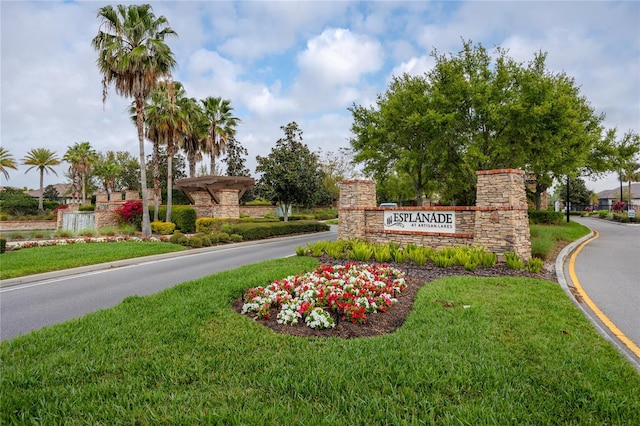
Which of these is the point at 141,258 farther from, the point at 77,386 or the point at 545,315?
the point at 545,315

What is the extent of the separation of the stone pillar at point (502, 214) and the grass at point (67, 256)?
11.1m

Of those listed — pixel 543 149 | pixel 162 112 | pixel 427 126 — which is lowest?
pixel 543 149

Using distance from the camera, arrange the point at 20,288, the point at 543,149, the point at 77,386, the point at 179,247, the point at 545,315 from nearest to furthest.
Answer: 1. the point at 77,386
2. the point at 545,315
3. the point at 20,288
4. the point at 179,247
5. the point at 543,149

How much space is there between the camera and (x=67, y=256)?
1134 centimetres

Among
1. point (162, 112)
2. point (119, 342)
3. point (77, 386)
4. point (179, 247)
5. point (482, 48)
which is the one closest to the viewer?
point (77, 386)

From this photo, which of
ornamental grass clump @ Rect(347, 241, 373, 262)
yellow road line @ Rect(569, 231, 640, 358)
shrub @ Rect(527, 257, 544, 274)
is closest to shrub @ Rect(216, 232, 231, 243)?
ornamental grass clump @ Rect(347, 241, 373, 262)

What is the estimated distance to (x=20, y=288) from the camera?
8008 millimetres

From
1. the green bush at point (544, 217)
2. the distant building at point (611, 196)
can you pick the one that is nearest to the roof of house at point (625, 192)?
the distant building at point (611, 196)

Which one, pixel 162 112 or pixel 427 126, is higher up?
pixel 162 112

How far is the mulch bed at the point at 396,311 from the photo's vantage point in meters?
4.52

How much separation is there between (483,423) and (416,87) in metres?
19.1

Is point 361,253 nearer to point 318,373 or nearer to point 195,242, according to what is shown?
point 318,373

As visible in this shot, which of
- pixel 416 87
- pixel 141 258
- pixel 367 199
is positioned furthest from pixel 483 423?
pixel 416 87

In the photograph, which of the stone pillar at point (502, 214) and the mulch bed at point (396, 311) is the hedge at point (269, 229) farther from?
the stone pillar at point (502, 214)
